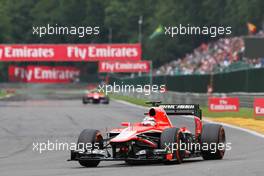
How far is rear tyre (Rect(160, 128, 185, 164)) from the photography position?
49.1 ft

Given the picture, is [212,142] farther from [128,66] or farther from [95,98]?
[128,66]

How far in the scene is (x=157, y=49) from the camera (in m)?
101

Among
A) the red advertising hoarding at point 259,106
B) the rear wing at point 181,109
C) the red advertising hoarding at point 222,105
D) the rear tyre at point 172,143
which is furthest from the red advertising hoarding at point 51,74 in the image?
the rear tyre at point 172,143

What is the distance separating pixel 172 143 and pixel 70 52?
58805 mm

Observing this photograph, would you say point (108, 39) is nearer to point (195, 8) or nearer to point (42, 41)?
point (42, 41)

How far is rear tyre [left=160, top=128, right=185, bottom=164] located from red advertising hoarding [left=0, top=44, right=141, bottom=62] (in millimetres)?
55609

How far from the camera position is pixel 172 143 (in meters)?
15.0

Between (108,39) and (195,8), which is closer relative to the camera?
(195,8)

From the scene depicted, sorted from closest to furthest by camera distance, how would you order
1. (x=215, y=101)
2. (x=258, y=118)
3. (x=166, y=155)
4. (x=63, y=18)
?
(x=166, y=155) < (x=258, y=118) < (x=215, y=101) < (x=63, y=18)

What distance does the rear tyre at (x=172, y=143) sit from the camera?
14969 millimetres

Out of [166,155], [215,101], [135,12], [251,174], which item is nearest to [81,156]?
[166,155]

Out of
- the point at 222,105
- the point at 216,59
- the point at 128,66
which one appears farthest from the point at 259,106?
the point at 128,66

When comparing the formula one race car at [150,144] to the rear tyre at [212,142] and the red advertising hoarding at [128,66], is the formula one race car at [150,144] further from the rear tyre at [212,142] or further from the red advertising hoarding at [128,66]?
the red advertising hoarding at [128,66]

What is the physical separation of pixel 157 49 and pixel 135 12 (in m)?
12.6
